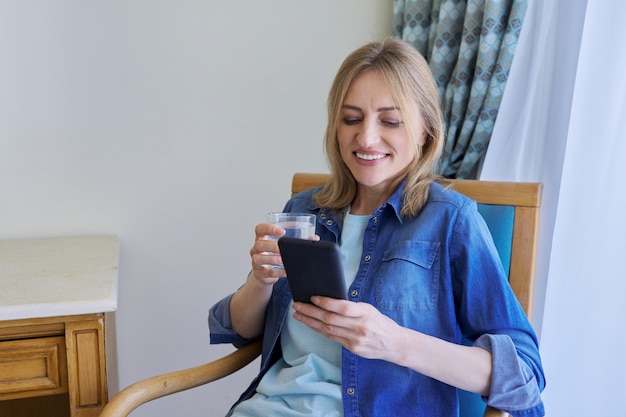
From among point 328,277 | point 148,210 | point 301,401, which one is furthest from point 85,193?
point 328,277

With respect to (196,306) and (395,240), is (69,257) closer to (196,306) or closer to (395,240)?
(196,306)

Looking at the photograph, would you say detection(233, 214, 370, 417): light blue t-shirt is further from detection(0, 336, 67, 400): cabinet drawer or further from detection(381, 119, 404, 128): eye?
detection(0, 336, 67, 400): cabinet drawer

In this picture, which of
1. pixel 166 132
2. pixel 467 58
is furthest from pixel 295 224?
pixel 166 132

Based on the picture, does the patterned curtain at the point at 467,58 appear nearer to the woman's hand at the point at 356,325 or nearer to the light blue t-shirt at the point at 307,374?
the light blue t-shirt at the point at 307,374

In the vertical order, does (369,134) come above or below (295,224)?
above

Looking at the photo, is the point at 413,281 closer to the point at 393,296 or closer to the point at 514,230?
the point at 393,296

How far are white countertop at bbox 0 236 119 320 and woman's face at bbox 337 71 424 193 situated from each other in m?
0.56

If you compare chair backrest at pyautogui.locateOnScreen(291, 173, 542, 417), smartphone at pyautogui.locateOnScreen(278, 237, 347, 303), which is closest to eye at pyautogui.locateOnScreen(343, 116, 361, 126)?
chair backrest at pyautogui.locateOnScreen(291, 173, 542, 417)

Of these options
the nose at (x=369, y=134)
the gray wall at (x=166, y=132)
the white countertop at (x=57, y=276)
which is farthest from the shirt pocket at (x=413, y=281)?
the gray wall at (x=166, y=132)

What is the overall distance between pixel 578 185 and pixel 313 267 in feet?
2.19

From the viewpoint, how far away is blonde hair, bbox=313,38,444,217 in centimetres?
120

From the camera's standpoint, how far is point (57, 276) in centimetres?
143

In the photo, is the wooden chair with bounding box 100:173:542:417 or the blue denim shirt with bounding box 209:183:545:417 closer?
the blue denim shirt with bounding box 209:183:545:417

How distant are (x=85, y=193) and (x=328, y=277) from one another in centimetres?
116
